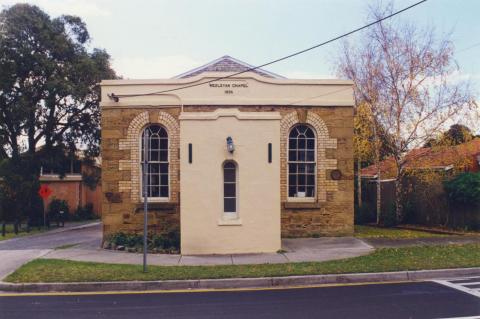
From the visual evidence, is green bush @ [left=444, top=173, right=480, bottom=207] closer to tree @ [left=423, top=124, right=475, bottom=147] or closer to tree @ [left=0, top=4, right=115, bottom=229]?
tree @ [left=423, top=124, right=475, bottom=147]

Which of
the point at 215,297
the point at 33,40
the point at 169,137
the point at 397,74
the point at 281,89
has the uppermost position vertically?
the point at 33,40

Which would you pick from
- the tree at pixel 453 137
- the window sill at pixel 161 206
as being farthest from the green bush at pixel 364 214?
the window sill at pixel 161 206

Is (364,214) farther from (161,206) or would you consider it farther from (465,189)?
(161,206)

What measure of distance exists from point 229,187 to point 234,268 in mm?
3221

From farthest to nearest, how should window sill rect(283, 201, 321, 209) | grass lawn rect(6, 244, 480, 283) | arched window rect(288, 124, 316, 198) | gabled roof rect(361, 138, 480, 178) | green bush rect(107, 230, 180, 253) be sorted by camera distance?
1. gabled roof rect(361, 138, 480, 178)
2. arched window rect(288, 124, 316, 198)
3. window sill rect(283, 201, 321, 209)
4. green bush rect(107, 230, 180, 253)
5. grass lawn rect(6, 244, 480, 283)

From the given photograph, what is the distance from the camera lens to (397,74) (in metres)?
18.8

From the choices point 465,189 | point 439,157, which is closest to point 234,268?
point 465,189

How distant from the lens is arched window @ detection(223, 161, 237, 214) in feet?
42.5

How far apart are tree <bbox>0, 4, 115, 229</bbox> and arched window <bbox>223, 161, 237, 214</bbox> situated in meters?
15.1

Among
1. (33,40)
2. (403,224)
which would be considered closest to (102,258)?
(403,224)

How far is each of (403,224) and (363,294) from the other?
39.6 ft

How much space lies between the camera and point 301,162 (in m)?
15.3

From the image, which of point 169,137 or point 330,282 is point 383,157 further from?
point 330,282

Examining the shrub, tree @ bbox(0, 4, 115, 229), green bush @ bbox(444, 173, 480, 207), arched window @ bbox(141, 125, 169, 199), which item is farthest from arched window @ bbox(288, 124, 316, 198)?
the shrub
